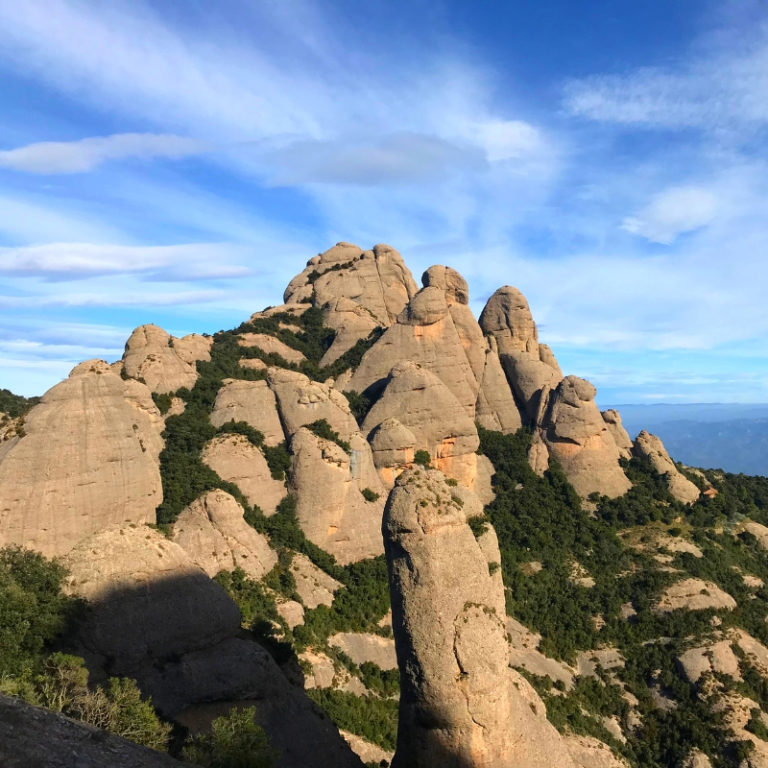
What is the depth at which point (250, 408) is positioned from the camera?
53.4 meters

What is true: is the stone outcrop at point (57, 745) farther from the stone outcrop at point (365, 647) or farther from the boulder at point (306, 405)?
the boulder at point (306, 405)

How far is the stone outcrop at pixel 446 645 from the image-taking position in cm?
2317

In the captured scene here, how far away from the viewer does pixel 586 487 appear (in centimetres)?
6519

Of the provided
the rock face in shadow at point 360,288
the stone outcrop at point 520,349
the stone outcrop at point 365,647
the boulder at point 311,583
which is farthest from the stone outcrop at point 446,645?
the rock face in shadow at point 360,288

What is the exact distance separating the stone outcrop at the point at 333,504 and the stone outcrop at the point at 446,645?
948 inches

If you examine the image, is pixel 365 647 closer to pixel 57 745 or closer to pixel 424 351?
pixel 57 745

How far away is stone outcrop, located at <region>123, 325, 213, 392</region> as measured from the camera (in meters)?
54.6

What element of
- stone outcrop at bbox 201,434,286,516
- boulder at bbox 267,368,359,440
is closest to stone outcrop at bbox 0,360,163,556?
stone outcrop at bbox 201,434,286,516

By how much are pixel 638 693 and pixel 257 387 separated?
3883 centimetres

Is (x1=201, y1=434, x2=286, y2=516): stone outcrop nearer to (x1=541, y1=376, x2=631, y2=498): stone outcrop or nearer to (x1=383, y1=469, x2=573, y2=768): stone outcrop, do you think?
(x1=383, y1=469, x2=573, y2=768): stone outcrop

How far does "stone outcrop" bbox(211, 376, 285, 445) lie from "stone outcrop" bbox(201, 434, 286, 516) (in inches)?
123

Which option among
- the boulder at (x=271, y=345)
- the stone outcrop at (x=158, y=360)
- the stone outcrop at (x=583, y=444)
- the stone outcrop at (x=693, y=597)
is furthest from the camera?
the boulder at (x=271, y=345)

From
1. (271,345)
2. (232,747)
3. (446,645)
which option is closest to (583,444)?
(271,345)

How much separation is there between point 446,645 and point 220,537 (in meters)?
22.8
